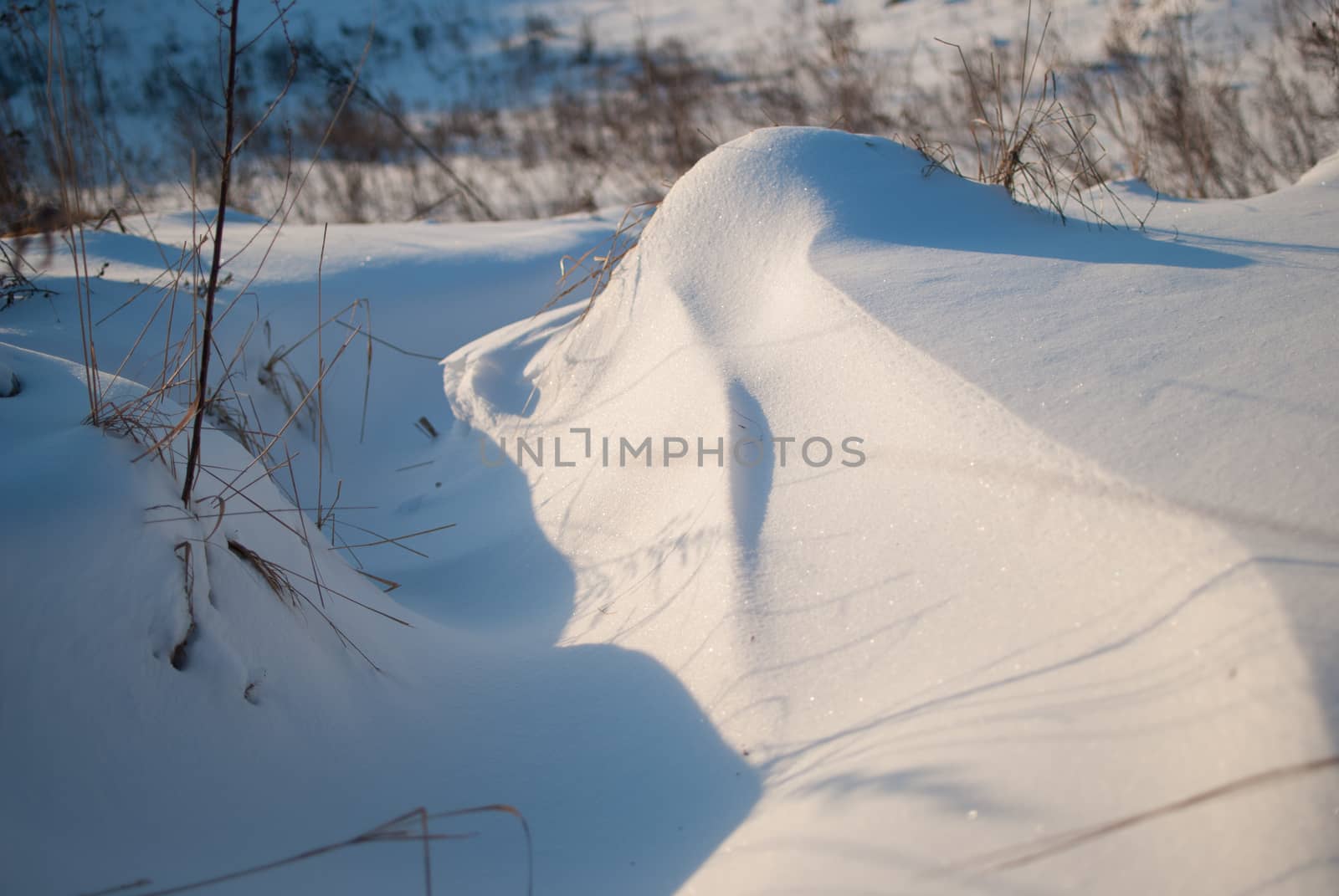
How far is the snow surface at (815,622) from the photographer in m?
0.85

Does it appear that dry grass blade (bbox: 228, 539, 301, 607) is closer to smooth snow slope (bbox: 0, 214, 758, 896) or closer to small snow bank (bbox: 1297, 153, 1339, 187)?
smooth snow slope (bbox: 0, 214, 758, 896)

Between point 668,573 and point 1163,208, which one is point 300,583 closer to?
point 668,573

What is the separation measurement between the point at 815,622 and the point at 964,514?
0.87 feet

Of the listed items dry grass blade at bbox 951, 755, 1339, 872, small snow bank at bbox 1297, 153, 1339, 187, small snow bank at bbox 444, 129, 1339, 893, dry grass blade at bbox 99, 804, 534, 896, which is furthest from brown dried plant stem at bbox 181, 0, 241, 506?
small snow bank at bbox 1297, 153, 1339, 187

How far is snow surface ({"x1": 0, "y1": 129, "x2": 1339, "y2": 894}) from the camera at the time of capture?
0.85 m

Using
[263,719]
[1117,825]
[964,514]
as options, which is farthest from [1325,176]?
[263,719]

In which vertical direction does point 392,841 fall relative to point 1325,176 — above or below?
below

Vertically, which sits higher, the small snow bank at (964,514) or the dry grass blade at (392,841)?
the small snow bank at (964,514)

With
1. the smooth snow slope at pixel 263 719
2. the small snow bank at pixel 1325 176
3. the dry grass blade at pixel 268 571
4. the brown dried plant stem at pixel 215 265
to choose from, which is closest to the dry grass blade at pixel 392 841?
the smooth snow slope at pixel 263 719

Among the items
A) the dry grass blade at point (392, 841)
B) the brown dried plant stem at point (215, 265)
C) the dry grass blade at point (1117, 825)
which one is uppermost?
the brown dried plant stem at point (215, 265)

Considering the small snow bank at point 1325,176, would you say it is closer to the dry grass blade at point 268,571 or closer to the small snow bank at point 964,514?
the small snow bank at point 964,514

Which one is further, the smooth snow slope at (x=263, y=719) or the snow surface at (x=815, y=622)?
the smooth snow slope at (x=263, y=719)

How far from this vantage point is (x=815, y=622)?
1195 mm

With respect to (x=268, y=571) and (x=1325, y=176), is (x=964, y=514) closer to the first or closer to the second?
(x=268, y=571)
